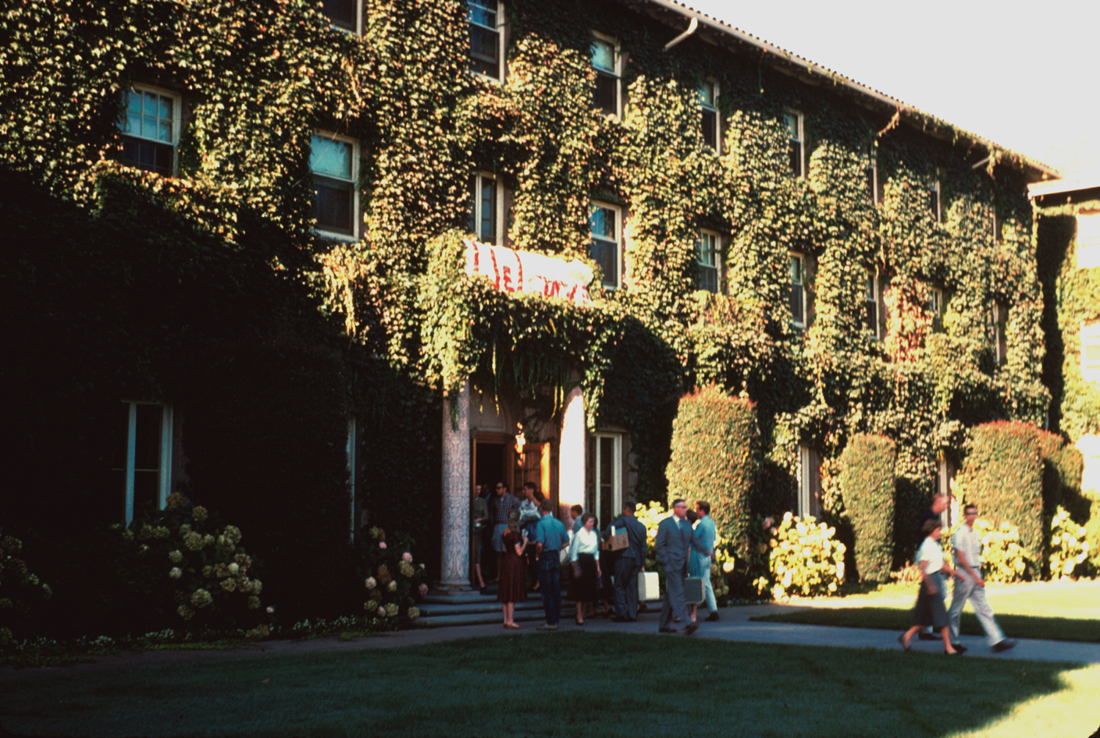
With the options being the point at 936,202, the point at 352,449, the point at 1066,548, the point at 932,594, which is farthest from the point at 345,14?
the point at 1066,548

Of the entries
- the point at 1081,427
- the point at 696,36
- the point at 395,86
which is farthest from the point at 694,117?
the point at 1081,427

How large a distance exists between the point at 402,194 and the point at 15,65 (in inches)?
232

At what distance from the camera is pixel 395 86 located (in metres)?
17.5

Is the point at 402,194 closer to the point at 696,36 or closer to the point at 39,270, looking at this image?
the point at 39,270

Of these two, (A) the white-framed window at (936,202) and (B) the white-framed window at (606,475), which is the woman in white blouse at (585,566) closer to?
(B) the white-framed window at (606,475)

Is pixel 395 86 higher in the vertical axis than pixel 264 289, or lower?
higher

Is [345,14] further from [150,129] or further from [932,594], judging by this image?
[932,594]

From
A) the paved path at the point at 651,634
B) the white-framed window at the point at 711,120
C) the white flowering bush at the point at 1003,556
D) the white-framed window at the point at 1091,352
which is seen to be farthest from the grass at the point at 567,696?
the white-framed window at the point at 1091,352

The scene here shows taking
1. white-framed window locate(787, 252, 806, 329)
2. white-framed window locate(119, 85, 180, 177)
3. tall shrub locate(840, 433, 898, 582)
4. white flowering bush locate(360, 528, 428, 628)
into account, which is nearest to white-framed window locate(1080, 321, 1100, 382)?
tall shrub locate(840, 433, 898, 582)

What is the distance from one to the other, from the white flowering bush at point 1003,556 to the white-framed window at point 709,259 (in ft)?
30.0

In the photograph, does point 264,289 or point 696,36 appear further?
point 696,36

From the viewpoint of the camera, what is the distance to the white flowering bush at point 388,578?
1480 centimetres

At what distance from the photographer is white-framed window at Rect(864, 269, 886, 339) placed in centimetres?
2659

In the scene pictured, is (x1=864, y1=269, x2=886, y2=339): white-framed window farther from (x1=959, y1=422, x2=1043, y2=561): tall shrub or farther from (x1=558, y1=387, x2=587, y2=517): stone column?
(x1=558, y1=387, x2=587, y2=517): stone column
